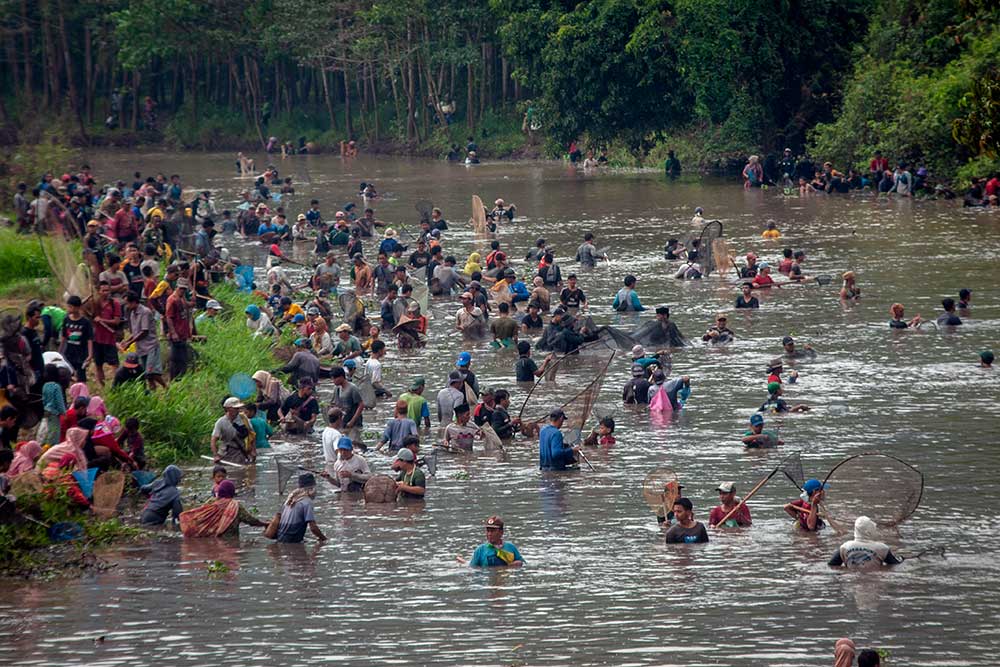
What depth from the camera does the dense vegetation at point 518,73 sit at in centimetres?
4625

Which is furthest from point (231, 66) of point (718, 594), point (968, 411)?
point (718, 594)

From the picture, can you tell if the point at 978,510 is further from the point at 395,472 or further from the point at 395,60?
the point at 395,60

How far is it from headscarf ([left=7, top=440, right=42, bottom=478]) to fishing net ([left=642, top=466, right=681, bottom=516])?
22.1 ft

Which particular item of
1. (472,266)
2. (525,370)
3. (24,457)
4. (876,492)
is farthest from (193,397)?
(472,266)

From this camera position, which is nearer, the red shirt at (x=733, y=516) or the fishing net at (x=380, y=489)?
the red shirt at (x=733, y=516)

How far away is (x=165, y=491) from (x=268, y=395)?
4.67 metres

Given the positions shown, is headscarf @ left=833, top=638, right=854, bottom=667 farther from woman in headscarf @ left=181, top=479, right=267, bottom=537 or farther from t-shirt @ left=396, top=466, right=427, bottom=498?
t-shirt @ left=396, top=466, right=427, bottom=498

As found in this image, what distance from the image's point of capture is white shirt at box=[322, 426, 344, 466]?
1931 cm

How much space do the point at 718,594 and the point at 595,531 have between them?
2.47 m

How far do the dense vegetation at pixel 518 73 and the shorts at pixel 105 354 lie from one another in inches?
882

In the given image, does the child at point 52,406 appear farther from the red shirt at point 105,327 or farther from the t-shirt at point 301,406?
the t-shirt at point 301,406

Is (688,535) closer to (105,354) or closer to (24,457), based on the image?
(24,457)


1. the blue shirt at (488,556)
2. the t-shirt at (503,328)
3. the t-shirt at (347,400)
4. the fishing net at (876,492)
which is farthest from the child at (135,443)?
the t-shirt at (503,328)

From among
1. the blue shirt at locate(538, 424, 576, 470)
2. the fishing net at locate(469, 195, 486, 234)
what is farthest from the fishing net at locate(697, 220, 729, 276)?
the blue shirt at locate(538, 424, 576, 470)
